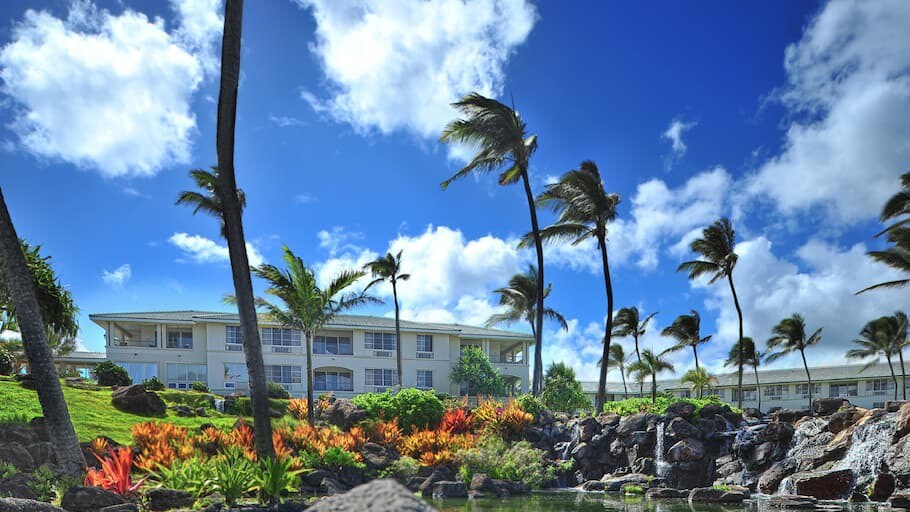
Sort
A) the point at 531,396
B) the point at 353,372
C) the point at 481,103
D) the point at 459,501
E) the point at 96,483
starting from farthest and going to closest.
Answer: the point at 353,372, the point at 481,103, the point at 531,396, the point at 459,501, the point at 96,483

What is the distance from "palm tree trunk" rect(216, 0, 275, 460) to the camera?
1278 cm

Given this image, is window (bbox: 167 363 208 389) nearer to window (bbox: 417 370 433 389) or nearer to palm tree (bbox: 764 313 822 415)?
window (bbox: 417 370 433 389)

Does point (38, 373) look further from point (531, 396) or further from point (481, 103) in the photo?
point (481, 103)

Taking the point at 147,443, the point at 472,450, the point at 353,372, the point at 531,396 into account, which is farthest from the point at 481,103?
the point at 353,372

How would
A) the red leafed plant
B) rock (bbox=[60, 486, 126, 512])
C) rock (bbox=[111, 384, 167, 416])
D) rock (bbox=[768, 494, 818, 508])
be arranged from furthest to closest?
rock (bbox=[111, 384, 167, 416])
rock (bbox=[768, 494, 818, 508])
the red leafed plant
rock (bbox=[60, 486, 126, 512])

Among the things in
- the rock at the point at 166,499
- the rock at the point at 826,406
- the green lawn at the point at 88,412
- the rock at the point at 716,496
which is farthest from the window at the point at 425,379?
the rock at the point at 166,499

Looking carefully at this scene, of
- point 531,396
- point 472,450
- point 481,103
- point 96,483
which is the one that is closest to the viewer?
point 96,483

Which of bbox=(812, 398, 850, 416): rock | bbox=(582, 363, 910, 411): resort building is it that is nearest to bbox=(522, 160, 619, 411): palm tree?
bbox=(812, 398, 850, 416): rock

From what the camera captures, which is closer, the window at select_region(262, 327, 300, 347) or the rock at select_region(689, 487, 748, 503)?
the rock at select_region(689, 487, 748, 503)

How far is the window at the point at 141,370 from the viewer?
4166 centimetres

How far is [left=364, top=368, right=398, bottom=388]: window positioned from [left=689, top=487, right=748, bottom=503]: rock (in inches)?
1202

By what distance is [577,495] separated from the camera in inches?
732

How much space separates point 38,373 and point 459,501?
9442 millimetres

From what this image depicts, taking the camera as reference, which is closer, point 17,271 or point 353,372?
point 17,271
